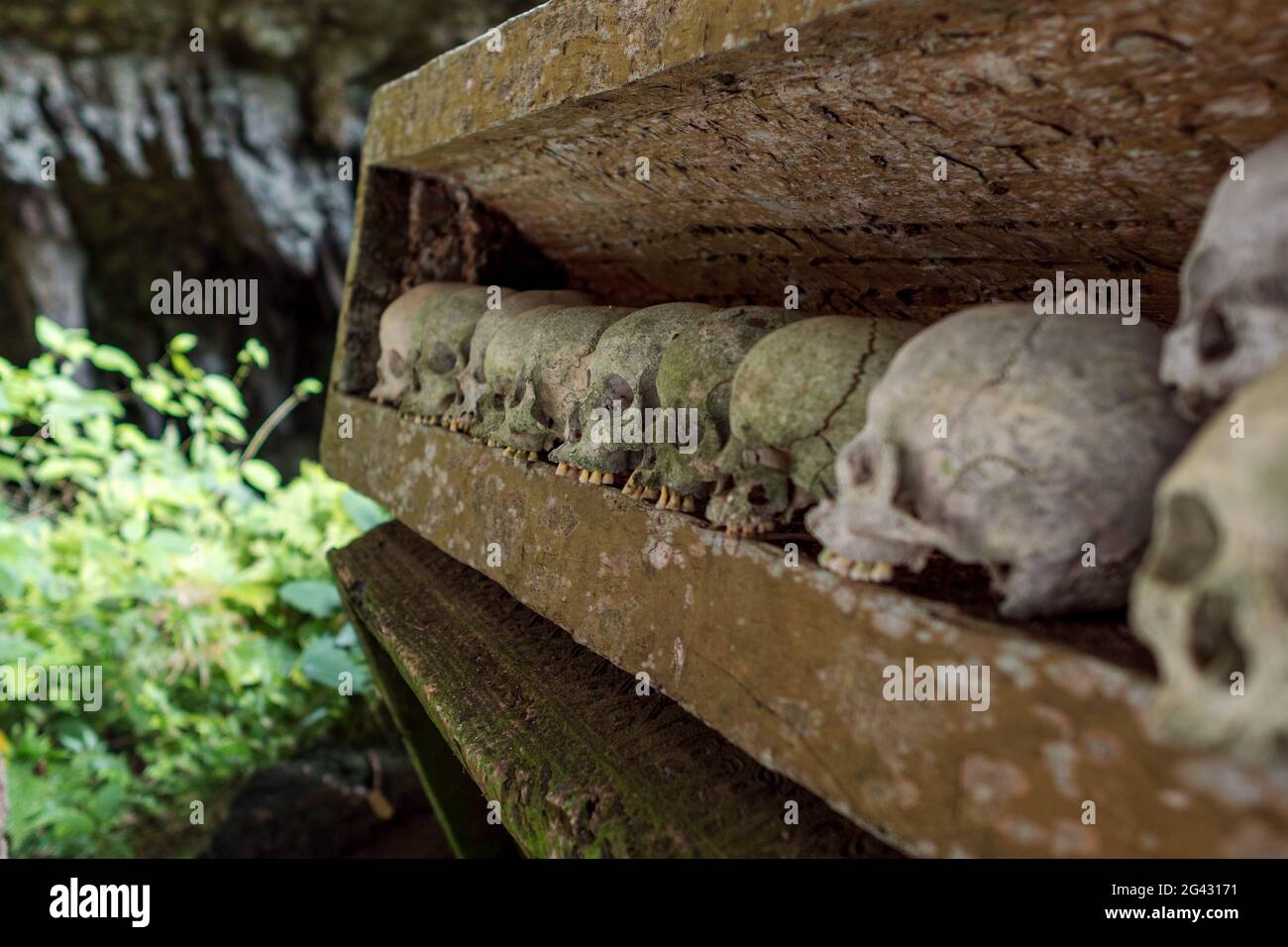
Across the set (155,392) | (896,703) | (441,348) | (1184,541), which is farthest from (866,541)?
(155,392)

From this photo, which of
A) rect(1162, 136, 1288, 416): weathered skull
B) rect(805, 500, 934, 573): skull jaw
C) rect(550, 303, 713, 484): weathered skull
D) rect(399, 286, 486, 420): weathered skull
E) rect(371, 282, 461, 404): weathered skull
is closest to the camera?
rect(1162, 136, 1288, 416): weathered skull

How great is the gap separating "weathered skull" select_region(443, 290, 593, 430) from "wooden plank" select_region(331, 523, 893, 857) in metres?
0.41

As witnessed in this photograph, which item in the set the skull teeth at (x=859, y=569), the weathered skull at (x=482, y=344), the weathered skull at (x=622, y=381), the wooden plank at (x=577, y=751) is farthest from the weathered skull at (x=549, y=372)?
the skull teeth at (x=859, y=569)

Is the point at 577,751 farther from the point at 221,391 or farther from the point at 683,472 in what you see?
the point at 221,391

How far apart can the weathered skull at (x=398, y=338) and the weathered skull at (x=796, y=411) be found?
1.52 meters

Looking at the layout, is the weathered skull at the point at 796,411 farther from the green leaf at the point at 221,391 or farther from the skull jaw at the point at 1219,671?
the green leaf at the point at 221,391

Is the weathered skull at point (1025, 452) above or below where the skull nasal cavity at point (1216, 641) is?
above

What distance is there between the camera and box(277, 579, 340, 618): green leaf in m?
3.90

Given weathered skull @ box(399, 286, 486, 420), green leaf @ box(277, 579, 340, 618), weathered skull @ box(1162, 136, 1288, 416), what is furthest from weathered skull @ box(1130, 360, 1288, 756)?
green leaf @ box(277, 579, 340, 618)

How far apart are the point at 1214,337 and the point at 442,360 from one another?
184 cm

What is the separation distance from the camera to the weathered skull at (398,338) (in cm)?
263

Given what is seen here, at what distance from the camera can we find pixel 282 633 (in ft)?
13.2

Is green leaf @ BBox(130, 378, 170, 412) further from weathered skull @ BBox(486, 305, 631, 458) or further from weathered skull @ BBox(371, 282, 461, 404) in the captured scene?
weathered skull @ BBox(486, 305, 631, 458)

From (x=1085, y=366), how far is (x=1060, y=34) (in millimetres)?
359
